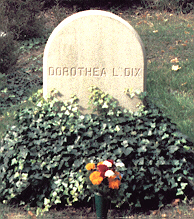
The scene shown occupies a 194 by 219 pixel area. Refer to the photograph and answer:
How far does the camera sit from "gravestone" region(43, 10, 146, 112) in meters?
4.31

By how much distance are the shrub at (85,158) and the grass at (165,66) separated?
201 millimetres

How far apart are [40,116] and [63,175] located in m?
0.80

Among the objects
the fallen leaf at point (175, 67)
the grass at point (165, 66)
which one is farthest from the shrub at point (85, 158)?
the fallen leaf at point (175, 67)

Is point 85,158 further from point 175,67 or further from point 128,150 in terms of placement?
point 175,67

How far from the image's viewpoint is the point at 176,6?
9797 mm

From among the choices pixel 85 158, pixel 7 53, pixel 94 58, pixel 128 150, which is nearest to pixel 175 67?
pixel 94 58

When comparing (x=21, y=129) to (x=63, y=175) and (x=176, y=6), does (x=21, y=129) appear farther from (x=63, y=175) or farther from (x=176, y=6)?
(x=176, y=6)

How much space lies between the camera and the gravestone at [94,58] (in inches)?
170

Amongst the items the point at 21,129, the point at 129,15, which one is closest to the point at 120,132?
the point at 21,129

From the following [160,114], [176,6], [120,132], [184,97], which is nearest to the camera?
[120,132]

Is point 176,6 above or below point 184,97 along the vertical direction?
above

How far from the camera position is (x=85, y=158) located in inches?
153

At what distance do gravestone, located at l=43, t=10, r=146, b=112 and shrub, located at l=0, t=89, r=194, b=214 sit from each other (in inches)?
16.0

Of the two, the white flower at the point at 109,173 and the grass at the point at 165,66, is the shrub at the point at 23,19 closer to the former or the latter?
the grass at the point at 165,66
